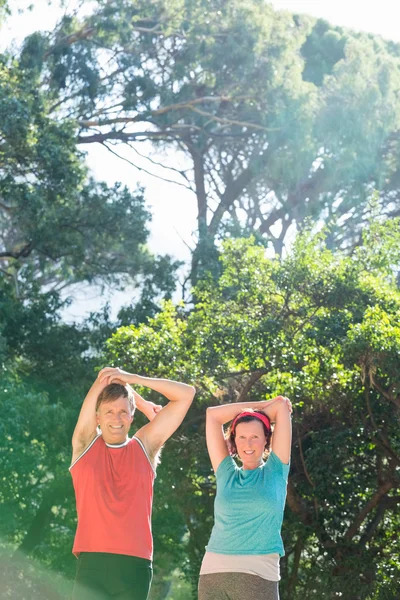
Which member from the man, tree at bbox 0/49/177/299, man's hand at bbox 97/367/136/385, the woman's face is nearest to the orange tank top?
the man

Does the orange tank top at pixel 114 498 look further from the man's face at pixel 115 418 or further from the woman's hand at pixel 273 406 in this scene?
the woman's hand at pixel 273 406

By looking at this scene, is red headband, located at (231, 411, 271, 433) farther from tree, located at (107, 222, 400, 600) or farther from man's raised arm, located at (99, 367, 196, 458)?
tree, located at (107, 222, 400, 600)

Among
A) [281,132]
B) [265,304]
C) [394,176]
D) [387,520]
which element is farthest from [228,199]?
[387,520]

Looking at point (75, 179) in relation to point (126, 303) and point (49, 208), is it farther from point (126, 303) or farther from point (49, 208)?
point (126, 303)

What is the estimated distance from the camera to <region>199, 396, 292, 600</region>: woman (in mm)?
3252

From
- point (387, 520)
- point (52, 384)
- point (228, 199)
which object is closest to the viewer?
point (387, 520)

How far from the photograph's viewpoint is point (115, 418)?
131 inches

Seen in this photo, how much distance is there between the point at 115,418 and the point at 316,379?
548 cm

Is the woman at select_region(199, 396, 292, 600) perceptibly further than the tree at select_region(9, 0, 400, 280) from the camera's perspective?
No

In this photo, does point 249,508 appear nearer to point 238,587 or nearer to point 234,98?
point 238,587

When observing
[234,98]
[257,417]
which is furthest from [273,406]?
[234,98]

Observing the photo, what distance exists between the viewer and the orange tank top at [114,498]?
10.5 ft

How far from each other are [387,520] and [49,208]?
7108 millimetres

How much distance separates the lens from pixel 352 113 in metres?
18.7
